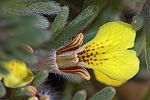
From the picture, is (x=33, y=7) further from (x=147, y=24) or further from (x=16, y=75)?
(x=147, y=24)

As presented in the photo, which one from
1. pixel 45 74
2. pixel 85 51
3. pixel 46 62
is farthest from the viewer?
pixel 85 51

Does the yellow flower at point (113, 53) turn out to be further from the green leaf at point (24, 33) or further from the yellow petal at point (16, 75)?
the green leaf at point (24, 33)

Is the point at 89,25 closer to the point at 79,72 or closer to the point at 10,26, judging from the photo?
the point at 79,72

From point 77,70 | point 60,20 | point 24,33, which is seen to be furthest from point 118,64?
point 24,33

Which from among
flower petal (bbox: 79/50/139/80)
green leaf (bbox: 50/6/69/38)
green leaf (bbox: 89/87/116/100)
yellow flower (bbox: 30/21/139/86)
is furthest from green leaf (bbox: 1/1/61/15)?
green leaf (bbox: 89/87/116/100)

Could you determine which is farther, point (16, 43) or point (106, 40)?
point (106, 40)

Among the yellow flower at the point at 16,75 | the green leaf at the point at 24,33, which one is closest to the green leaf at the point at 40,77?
the yellow flower at the point at 16,75

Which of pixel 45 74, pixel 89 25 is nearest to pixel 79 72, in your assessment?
pixel 45 74

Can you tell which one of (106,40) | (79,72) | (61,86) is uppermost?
(106,40)

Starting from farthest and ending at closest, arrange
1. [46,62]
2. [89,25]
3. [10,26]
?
[89,25]
[46,62]
[10,26]
